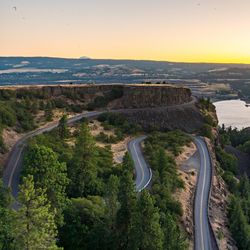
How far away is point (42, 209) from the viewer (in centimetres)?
2178

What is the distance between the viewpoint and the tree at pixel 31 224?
20562 millimetres

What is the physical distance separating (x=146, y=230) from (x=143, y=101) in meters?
64.2

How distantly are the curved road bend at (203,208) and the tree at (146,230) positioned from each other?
12.2 m

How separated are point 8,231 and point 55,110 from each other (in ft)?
183

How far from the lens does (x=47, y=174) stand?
95.8ft

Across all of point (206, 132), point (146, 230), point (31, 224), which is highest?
point (31, 224)

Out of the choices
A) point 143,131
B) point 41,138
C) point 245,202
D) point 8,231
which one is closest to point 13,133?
point 41,138

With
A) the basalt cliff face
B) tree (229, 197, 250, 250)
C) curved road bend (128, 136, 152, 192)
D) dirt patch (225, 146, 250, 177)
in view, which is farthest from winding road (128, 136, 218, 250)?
dirt patch (225, 146, 250, 177)

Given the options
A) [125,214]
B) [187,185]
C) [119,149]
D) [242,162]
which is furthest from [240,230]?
[242,162]

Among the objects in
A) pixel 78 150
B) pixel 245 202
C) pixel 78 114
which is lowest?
pixel 245 202

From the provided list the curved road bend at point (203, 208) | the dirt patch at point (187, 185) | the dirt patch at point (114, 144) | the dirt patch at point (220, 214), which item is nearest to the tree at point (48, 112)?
the dirt patch at point (114, 144)

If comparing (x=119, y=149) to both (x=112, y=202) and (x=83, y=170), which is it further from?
(x=112, y=202)

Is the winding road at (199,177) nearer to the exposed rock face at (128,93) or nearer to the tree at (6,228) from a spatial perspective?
the tree at (6,228)

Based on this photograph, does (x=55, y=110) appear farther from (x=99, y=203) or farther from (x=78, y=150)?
(x=99, y=203)
